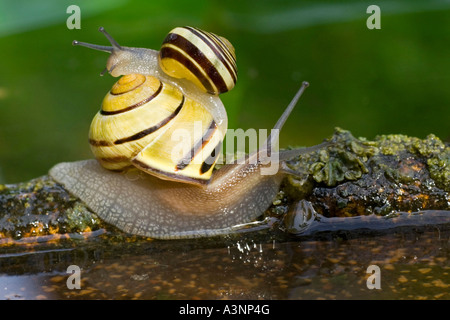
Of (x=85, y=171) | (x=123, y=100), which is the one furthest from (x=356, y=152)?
(x=85, y=171)

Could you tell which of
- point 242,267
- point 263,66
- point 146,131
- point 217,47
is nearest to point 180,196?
point 146,131

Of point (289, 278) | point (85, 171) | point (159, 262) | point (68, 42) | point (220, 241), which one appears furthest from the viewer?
point (68, 42)

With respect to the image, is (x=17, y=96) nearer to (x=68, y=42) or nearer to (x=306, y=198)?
(x=68, y=42)

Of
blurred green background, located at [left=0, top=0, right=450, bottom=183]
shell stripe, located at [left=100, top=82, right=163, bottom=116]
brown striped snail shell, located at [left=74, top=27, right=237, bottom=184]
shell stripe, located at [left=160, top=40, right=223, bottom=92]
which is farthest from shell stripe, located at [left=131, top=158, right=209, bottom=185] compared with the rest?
blurred green background, located at [left=0, top=0, right=450, bottom=183]

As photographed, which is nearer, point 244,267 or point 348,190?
point 244,267

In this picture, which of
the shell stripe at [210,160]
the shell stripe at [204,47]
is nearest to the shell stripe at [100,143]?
the shell stripe at [210,160]

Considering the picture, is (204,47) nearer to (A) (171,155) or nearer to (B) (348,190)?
(A) (171,155)
